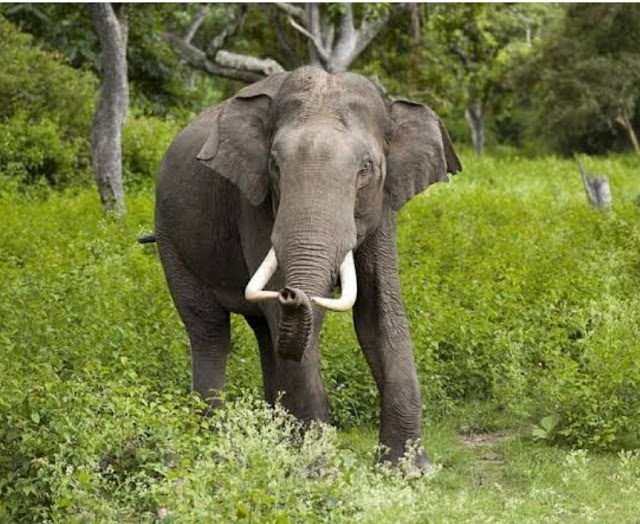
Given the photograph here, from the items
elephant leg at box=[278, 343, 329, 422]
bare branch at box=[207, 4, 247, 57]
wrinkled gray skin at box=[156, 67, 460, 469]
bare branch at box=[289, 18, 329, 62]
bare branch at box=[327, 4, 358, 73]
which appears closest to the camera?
wrinkled gray skin at box=[156, 67, 460, 469]

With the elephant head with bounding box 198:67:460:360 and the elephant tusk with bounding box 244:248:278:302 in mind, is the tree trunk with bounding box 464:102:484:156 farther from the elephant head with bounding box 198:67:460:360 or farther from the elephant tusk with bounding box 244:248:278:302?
the elephant tusk with bounding box 244:248:278:302

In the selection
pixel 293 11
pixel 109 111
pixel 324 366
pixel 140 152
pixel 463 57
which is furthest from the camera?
pixel 463 57

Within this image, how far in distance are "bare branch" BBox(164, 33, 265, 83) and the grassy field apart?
1231cm

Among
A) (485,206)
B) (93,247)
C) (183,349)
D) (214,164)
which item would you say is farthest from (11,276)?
(485,206)

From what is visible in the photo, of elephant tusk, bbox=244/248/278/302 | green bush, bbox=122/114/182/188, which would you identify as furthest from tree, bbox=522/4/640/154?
elephant tusk, bbox=244/248/278/302

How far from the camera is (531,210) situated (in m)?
17.0

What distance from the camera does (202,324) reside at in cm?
912

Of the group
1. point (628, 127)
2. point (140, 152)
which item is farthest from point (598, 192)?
point (628, 127)

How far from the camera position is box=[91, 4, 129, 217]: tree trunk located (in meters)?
16.3

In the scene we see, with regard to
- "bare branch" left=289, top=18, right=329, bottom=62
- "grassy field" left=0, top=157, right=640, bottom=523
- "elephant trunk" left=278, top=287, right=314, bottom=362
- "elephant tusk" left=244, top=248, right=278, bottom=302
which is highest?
"bare branch" left=289, top=18, right=329, bottom=62

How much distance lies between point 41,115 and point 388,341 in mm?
13203

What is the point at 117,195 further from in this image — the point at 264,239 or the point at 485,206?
the point at 264,239

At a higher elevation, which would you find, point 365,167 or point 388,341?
point 365,167

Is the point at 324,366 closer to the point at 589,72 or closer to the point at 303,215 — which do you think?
the point at 303,215
